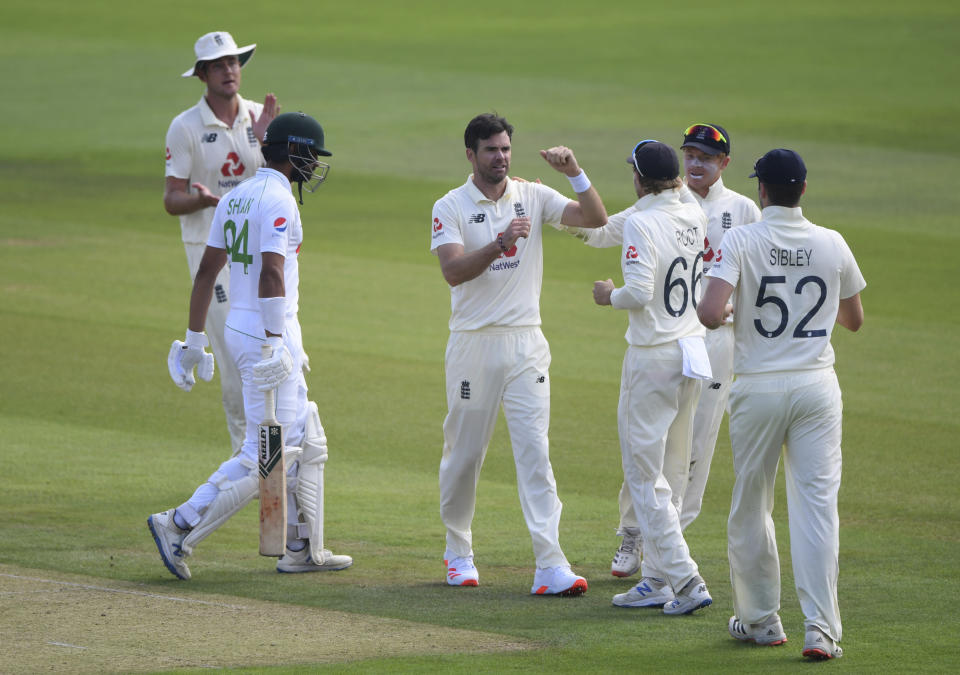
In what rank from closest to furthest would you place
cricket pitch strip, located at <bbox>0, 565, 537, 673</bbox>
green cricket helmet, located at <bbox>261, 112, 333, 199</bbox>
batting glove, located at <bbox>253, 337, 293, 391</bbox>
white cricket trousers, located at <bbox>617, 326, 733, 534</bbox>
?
cricket pitch strip, located at <bbox>0, 565, 537, 673</bbox>
batting glove, located at <bbox>253, 337, 293, 391</bbox>
green cricket helmet, located at <bbox>261, 112, 333, 199</bbox>
white cricket trousers, located at <bbox>617, 326, 733, 534</bbox>

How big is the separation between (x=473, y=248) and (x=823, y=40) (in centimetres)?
3479

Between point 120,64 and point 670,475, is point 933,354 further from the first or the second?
point 120,64

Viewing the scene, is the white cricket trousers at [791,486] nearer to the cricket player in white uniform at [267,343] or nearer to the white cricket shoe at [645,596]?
the white cricket shoe at [645,596]

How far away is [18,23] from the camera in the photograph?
42.7m

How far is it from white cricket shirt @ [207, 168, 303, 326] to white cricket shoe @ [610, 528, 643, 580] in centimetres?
221

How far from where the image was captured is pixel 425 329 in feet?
51.0

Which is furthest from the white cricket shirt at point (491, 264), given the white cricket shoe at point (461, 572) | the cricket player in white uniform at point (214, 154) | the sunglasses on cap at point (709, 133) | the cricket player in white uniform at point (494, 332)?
the cricket player in white uniform at point (214, 154)

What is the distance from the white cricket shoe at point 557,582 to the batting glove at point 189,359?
2226 mm

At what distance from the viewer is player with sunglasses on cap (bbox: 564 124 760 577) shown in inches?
311

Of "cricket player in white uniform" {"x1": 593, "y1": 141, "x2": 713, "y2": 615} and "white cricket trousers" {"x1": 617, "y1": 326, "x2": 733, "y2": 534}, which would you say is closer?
"cricket player in white uniform" {"x1": 593, "y1": 141, "x2": 713, "y2": 615}

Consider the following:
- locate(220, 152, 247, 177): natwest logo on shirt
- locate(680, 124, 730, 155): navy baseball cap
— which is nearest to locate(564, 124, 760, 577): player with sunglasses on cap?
locate(680, 124, 730, 155): navy baseball cap

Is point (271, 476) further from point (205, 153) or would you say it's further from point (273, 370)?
point (205, 153)

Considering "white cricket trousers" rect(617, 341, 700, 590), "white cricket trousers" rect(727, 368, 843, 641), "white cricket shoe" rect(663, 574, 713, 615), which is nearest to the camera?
"white cricket trousers" rect(727, 368, 843, 641)

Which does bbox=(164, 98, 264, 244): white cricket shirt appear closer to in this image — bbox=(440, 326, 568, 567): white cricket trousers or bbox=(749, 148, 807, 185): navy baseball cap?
bbox=(440, 326, 568, 567): white cricket trousers
